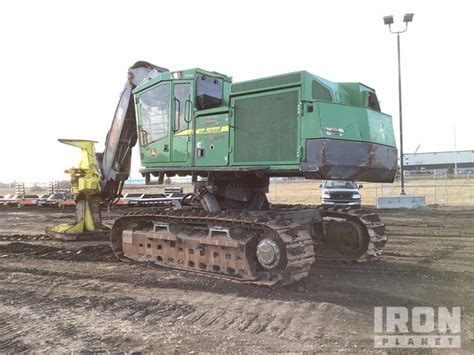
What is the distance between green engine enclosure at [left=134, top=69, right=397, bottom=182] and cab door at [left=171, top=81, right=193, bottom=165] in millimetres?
20

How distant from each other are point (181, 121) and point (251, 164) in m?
1.86

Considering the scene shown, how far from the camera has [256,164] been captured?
25.7 ft

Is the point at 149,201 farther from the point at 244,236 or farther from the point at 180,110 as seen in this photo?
the point at 244,236

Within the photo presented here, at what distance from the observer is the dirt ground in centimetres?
493

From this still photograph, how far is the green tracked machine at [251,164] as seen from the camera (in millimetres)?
7090

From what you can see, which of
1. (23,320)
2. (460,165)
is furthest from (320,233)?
(460,165)

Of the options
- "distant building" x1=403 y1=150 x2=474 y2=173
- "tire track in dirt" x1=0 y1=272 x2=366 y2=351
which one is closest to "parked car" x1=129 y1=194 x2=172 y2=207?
"tire track in dirt" x1=0 y1=272 x2=366 y2=351

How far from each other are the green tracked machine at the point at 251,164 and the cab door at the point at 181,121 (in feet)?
0.07

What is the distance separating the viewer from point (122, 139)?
11070 millimetres

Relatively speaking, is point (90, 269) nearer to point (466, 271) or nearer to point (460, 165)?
point (466, 271)

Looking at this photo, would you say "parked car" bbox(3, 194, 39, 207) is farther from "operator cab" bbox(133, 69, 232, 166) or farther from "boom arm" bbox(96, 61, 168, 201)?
"operator cab" bbox(133, 69, 232, 166)

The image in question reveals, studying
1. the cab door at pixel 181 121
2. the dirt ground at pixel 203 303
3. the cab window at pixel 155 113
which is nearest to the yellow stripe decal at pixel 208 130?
the cab door at pixel 181 121

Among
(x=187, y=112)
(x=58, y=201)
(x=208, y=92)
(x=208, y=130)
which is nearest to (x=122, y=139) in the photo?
(x=187, y=112)

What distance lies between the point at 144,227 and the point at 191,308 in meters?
3.60
